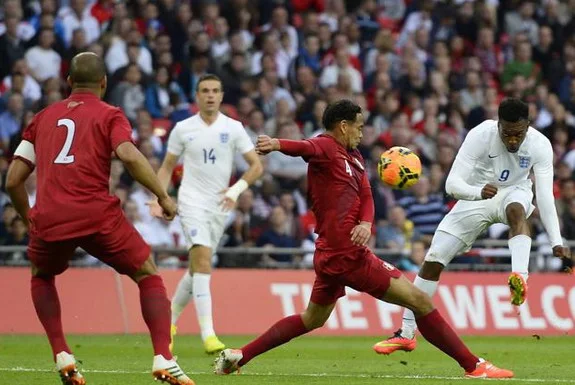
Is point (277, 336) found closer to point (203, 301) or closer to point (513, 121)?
point (513, 121)

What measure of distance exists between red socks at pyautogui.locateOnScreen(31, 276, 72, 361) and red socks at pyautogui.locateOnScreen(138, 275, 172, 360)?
0.64 metres

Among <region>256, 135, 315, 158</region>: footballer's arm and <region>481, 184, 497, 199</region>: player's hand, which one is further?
<region>481, 184, 497, 199</region>: player's hand

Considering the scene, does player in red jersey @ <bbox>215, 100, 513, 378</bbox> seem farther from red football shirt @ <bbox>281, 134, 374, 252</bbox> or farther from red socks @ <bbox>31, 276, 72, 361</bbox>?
red socks @ <bbox>31, 276, 72, 361</bbox>

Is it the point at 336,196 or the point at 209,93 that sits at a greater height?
the point at 209,93

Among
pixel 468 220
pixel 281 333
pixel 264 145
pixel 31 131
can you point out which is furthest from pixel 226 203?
pixel 31 131

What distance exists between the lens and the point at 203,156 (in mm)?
15516

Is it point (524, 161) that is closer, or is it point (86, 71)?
point (86, 71)

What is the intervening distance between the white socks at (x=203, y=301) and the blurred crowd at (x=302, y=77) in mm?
4319

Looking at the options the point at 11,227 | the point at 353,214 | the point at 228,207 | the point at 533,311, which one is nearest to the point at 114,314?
the point at 11,227

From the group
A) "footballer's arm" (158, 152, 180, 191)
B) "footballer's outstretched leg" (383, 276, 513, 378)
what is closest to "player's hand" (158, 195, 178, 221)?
"footballer's outstretched leg" (383, 276, 513, 378)

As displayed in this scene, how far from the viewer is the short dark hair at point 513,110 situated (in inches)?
490

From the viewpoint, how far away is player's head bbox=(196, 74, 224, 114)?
1537 cm

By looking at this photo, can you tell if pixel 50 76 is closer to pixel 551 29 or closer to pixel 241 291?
pixel 241 291

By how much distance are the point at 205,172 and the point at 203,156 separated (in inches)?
7.1
